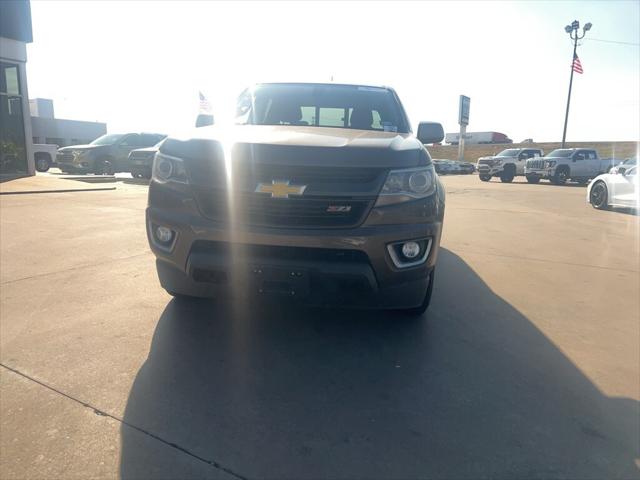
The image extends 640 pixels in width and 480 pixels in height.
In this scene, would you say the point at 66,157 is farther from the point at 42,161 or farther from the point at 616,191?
the point at 616,191

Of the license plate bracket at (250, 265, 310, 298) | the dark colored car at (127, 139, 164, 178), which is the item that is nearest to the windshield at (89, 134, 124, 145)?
the dark colored car at (127, 139, 164, 178)

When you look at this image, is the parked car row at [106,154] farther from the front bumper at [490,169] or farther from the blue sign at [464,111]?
the blue sign at [464,111]

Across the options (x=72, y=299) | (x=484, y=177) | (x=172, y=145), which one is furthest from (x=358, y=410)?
(x=484, y=177)

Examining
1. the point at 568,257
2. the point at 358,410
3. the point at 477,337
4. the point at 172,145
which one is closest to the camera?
the point at 358,410

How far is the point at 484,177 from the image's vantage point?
25.2m

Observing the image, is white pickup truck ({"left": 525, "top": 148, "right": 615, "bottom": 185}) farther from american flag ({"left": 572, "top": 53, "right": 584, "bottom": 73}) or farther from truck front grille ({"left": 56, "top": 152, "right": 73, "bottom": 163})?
truck front grille ({"left": 56, "top": 152, "right": 73, "bottom": 163})

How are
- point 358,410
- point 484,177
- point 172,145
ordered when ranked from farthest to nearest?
point 484,177
point 172,145
point 358,410

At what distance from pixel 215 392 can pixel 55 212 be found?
7050 millimetres

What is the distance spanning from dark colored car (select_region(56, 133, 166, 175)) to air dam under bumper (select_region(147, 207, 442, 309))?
55.9 feet

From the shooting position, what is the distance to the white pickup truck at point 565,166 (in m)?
22.6

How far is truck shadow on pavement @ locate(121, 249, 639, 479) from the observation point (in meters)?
1.90

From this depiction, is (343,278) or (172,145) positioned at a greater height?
(172,145)

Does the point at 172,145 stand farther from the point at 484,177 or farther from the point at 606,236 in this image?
the point at 484,177

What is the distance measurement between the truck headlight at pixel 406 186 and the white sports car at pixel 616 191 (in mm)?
10255
